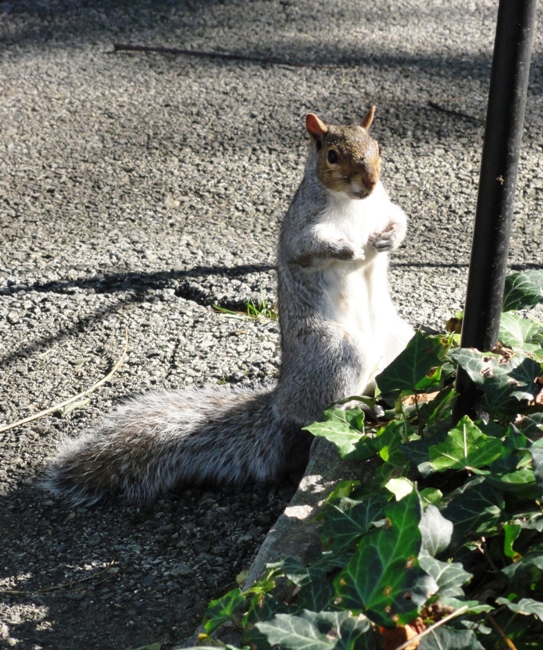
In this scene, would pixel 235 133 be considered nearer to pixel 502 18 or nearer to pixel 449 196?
pixel 449 196

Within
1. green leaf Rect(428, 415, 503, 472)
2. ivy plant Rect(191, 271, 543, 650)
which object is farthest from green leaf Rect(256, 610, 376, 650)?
green leaf Rect(428, 415, 503, 472)

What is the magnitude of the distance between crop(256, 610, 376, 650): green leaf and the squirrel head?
109 centimetres

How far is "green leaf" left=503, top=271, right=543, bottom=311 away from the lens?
1794mm

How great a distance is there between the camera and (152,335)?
2.61 m

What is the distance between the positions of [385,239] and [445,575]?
98 cm

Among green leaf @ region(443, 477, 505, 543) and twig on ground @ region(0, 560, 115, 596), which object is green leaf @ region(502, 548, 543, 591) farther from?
twig on ground @ region(0, 560, 115, 596)

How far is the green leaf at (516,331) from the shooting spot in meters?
1.71

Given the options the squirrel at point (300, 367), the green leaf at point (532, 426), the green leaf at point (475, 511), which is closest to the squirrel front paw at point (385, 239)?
the squirrel at point (300, 367)

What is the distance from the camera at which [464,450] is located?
1382 millimetres

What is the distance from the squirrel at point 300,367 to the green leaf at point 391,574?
833 mm

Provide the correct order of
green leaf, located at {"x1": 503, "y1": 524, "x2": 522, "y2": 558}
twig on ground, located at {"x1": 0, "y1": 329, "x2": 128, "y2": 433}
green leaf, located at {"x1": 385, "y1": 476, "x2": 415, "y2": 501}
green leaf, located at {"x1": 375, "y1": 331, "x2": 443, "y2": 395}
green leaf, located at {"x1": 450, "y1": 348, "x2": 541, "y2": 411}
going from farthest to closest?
twig on ground, located at {"x1": 0, "y1": 329, "x2": 128, "y2": 433} → green leaf, located at {"x1": 375, "y1": 331, "x2": 443, "y2": 395} → green leaf, located at {"x1": 450, "y1": 348, "x2": 541, "y2": 411} → green leaf, located at {"x1": 385, "y1": 476, "x2": 415, "y2": 501} → green leaf, located at {"x1": 503, "y1": 524, "x2": 522, "y2": 558}

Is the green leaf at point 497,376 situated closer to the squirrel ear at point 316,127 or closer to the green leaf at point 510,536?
the green leaf at point 510,536

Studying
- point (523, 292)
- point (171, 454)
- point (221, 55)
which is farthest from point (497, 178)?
point (221, 55)

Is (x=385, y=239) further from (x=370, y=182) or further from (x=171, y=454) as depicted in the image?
(x=171, y=454)
